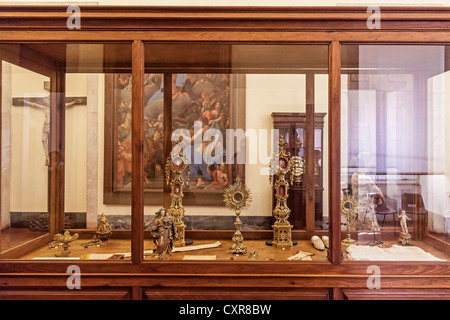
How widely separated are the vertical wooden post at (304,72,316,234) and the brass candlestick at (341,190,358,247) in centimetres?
17

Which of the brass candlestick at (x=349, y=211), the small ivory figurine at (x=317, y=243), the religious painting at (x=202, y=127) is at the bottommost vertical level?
the small ivory figurine at (x=317, y=243)

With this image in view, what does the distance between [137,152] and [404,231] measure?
1485 millimetres

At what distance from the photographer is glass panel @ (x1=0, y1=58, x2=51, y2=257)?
159 centimetres

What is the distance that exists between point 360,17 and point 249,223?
1.18 metres

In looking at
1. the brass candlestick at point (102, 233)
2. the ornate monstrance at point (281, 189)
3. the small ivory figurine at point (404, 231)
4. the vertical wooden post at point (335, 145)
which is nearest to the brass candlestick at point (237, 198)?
the ornate monstrance at point (281, 189)

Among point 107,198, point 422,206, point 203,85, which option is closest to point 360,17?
point 203,85

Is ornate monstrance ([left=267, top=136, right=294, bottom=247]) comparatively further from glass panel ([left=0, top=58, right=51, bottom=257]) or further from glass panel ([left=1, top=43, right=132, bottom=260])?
glass panel ([left=0, top=58, right=51, bottom=257])

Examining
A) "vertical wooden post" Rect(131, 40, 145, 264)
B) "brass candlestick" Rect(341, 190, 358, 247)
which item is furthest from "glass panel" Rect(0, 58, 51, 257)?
"brass candlestick" Rect(341, 190, 358, 247)

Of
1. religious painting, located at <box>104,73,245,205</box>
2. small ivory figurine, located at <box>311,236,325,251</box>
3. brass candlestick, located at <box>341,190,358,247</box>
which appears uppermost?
religious painting, located at <box>104,73,245,205</box>

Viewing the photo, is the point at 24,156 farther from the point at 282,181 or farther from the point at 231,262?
the point at 282,181

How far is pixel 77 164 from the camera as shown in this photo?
176 cm

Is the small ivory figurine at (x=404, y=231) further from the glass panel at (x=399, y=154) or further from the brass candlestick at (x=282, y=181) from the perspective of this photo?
the brass candlestick at (x=282, y=181)

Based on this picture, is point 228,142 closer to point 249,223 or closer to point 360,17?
point 249,223

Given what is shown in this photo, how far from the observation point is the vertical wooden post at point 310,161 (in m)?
1.70
